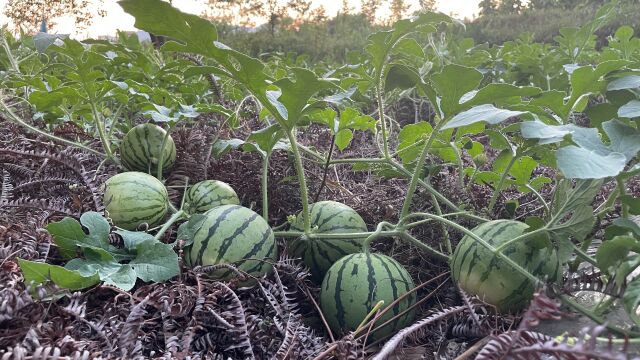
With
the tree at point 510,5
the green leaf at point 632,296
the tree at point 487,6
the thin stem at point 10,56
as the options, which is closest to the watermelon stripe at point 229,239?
the green leaf at point 632,296

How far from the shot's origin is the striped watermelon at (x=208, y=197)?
1579mm

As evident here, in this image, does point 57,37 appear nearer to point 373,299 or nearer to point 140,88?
point 140,88

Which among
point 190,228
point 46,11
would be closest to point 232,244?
point 190,228

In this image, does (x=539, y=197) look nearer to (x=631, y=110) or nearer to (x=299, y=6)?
(x=631, y=110)

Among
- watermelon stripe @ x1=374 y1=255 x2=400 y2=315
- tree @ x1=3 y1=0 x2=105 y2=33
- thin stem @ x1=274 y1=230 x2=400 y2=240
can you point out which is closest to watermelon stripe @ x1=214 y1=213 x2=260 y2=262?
thin stem @ x1=274 y1=230 x2=400 y2=240

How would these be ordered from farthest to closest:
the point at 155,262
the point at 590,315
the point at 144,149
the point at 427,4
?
the point at 427,4
the point at 144,149
the point at 155,262
the point at 590,315

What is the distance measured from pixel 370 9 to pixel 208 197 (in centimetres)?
1193

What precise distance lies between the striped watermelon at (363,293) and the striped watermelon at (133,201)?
55 cm

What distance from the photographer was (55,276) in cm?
96

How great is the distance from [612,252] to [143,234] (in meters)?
0.97

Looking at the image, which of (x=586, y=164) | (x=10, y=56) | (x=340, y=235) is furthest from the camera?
(x=10, y=56)

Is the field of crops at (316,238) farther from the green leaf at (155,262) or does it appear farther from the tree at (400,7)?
the tree at (400,7)

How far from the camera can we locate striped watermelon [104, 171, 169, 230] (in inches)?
57.5

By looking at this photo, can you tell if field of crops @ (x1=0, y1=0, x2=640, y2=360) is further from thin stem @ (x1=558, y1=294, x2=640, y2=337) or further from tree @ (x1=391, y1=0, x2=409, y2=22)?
Answer: tree @ (x1=391, y1=0, x2=409, y2=22)
